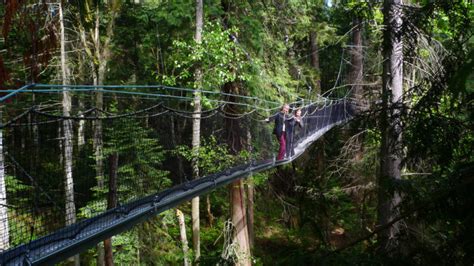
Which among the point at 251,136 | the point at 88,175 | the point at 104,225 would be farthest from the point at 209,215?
the point at 104,225

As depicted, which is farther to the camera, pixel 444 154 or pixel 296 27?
pixel 296 27

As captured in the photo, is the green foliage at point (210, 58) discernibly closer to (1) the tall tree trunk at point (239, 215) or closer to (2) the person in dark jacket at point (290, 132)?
(1) the tall tree trunk at point (239, 215)

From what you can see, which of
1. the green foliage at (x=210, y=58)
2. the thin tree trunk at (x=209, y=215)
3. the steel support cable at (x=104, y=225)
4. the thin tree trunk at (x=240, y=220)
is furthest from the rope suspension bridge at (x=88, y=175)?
the thin tree trunk at (x=209, y=215)

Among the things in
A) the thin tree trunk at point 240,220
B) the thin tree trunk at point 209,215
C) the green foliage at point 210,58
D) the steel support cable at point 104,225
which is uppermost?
the green foliage at point 210,58

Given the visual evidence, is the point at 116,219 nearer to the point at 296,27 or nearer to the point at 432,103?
the point at 432,103

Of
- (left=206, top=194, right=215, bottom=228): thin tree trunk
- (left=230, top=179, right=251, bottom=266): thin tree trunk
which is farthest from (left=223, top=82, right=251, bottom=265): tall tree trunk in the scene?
(left=206, top=194, right=215, bottom=228): thin tree trunk

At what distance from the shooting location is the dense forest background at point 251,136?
1.92m

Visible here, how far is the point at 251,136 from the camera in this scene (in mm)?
4570

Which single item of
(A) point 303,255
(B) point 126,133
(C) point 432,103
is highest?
(C) point 432,103

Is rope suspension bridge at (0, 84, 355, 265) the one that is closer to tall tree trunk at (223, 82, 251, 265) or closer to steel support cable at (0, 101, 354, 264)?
steel support cable at (0, 101, 354, 264)

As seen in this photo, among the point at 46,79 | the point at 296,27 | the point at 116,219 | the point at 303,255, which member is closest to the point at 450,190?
the point at 303,255

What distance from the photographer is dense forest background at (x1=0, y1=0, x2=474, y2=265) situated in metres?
1.92

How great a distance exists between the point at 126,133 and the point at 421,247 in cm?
195

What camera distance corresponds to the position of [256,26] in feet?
18.0
